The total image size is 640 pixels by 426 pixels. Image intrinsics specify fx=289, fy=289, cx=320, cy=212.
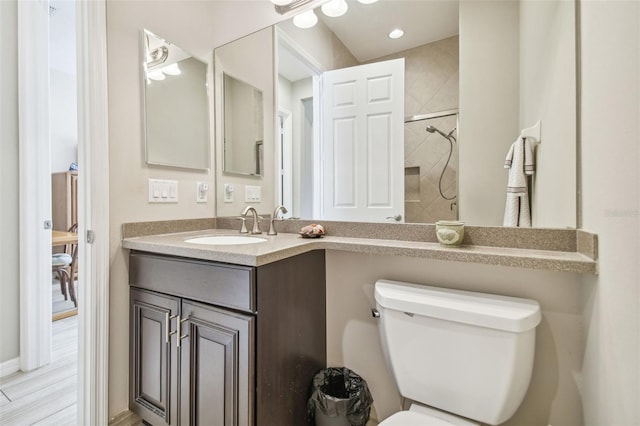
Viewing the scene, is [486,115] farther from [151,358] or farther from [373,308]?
[151,358]

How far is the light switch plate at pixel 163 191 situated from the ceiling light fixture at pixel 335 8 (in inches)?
47.9

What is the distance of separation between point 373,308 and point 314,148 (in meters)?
0.87

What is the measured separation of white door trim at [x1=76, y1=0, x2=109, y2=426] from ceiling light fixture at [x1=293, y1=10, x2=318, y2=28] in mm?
902

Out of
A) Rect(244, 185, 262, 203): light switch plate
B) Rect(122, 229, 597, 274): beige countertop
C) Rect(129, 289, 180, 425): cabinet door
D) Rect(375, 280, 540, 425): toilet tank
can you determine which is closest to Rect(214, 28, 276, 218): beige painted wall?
Rect(244, 185, 262, 203): light switch plate

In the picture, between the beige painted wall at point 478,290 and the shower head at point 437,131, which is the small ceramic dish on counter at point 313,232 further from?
the shower head at point 437,131

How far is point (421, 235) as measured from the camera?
48.4 inches

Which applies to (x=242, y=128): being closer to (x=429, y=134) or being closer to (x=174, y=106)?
(x=174, y=106)

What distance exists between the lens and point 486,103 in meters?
1.13

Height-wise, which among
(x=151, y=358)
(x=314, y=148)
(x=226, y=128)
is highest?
(x=226, y=128)

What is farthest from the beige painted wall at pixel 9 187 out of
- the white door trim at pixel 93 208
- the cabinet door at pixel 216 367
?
the cabinet door at pixel 216 367

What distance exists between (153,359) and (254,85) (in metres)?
1.57

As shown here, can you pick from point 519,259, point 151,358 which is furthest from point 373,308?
point 151,358

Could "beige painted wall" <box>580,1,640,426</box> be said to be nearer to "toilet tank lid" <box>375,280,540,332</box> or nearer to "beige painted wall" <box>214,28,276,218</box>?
"toilet tank lid" <box>375,280,540,332</box>

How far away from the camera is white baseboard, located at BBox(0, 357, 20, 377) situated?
1.80 m
